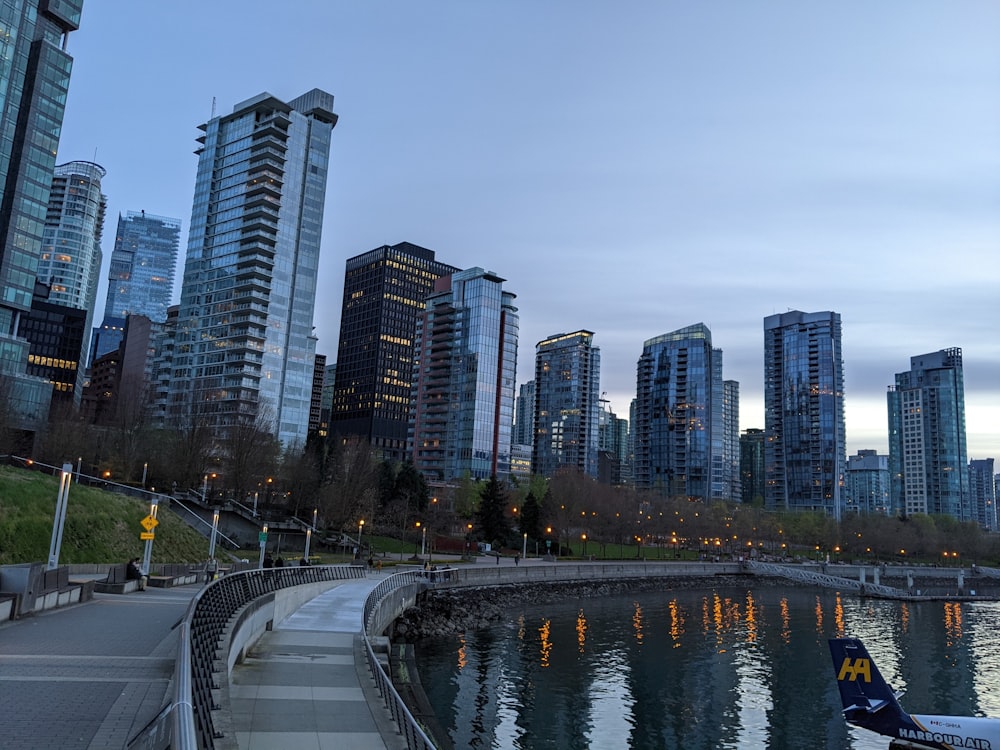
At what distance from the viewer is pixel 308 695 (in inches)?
758

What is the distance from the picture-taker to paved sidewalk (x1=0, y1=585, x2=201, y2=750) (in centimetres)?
1366

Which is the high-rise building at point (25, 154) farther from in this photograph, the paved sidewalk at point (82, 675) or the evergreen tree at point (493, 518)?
the paved sidewalk at point (82, 675)

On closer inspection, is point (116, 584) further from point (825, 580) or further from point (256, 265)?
point (256, 265)

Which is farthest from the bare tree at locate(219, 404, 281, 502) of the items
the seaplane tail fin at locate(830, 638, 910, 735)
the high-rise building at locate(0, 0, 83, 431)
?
the seaplane tail fin at locate(830, 638, 910, 735)

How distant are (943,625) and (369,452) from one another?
76.8m

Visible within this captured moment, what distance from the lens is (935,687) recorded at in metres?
44.0

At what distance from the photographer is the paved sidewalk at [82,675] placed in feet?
44.8

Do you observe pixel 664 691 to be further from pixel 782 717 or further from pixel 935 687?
pixel 935 687

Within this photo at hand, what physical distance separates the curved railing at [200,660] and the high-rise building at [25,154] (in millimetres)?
89424

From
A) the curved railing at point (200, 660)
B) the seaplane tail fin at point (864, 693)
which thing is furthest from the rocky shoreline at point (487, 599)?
the seaplane tail fin at point (864, 693)

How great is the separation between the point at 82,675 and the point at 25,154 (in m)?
128

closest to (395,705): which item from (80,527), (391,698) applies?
(391,698)

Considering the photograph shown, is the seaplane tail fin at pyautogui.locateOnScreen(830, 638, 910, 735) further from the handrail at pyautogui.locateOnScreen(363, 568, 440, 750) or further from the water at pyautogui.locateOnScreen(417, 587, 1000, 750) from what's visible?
the handrail at pyautogui.locateOnScreen(363, 568, 440, 750)

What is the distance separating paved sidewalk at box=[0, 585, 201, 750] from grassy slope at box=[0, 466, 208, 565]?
55.8ft
